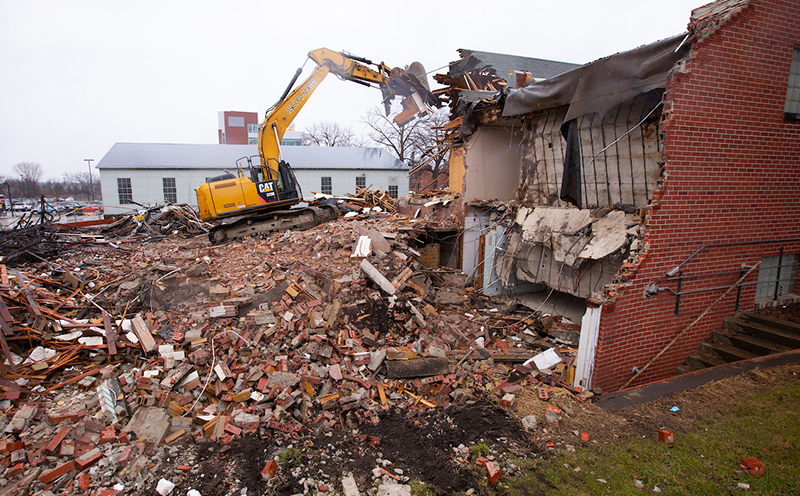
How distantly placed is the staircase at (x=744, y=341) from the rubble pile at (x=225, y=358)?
1990mm

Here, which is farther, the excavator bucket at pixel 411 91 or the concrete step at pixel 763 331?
the excavator bucket at pixel 411 91

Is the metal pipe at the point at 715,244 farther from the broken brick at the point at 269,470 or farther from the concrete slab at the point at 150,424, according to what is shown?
the concrete slab at the point at 150,424

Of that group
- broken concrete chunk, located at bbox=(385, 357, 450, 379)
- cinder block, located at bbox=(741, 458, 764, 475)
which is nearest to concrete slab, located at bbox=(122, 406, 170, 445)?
broken concrete chunk, located at bbox=(385, 357, 450, 379)

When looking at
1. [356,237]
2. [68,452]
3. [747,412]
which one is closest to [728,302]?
[747,412]

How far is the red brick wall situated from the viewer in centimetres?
550

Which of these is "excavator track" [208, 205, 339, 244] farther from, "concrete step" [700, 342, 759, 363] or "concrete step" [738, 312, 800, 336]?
"concrete step" [738, 312, 800, 336]

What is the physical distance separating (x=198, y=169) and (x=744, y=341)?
28.4 metres

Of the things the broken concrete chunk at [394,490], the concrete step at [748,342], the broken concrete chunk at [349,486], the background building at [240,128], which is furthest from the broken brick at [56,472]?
the background building at [240,128]

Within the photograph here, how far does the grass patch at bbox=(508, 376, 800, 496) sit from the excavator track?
10.6m

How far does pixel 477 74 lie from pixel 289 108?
6.27 m

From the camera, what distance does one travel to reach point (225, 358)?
19.1 ft

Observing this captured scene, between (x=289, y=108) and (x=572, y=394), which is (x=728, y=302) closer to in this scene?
(x=572, y=394)

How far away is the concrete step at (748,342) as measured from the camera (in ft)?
18.8

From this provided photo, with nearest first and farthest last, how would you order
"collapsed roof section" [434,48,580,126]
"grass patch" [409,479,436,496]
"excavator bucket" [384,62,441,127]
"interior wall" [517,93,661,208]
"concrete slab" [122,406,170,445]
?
"grass patch" [409,479,436,496] < "concrete slab" [122,406,170,445] < "interior wall" [517,93,661,208] < "collapsed roof section" [434,48,580,126] < "excavator bucket" [384,62,441,127]
